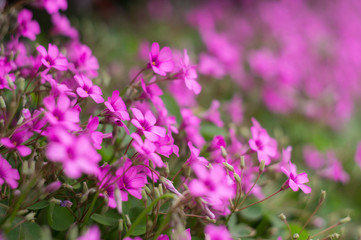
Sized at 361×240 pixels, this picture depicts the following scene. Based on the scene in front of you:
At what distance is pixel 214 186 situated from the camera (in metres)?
0.73

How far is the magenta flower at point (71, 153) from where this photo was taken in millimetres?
622

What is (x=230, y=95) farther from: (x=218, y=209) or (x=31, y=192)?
(x=31, y=192)

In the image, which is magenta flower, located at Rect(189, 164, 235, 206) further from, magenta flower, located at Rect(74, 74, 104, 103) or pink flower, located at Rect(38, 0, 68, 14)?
pink flower, located at Rect(38, 0, 68, 14)

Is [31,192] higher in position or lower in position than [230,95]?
higher

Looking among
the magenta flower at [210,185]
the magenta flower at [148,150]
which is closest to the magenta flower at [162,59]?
the magenta flower at [148,150]

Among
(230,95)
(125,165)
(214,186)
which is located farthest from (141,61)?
(214,186)

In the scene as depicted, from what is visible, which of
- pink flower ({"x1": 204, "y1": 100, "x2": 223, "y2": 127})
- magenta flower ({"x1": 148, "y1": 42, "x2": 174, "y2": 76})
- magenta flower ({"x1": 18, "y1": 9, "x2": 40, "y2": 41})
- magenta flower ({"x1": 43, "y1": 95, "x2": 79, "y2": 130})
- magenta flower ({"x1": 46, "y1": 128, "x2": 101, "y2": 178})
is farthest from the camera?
pink flower ({"x1": 204, "y1": 100, "x2": 223, "y2": 127})

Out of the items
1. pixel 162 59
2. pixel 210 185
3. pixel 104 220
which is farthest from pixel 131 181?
pixel 162 59

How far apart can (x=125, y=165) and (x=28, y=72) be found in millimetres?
468

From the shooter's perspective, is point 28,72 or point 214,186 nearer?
point 214,186

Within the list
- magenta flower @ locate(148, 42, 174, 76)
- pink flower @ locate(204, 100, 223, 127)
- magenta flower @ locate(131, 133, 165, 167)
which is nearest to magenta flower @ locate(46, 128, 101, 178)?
magenta flower @ locate(131, 133, 165, 167)

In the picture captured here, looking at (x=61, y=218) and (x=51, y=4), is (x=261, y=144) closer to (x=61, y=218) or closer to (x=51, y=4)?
(x=61, y=218)

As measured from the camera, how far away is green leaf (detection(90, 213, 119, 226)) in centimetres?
87

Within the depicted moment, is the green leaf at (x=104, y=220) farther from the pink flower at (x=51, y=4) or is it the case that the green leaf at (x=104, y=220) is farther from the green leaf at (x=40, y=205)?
the pink flower at (x=51, y=4)
